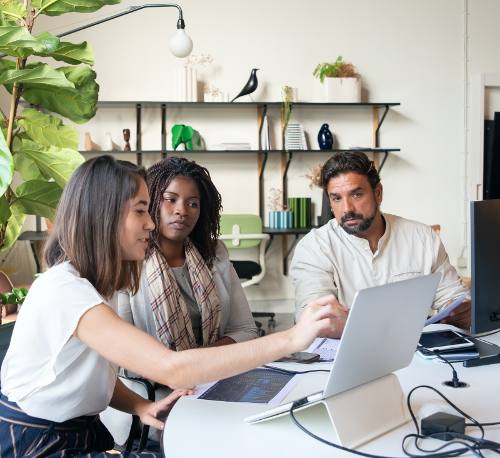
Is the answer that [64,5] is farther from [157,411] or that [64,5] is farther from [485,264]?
[485,264]

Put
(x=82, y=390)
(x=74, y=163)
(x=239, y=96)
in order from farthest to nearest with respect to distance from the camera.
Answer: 1. (x=239, y=96)
2. (x=74, y=163)
3. (x=82, y=390)

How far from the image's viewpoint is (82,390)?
1.10 meters

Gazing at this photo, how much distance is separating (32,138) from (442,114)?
12.5ft

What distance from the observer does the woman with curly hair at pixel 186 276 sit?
169 cm

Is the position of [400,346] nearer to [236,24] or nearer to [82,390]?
[82,390]

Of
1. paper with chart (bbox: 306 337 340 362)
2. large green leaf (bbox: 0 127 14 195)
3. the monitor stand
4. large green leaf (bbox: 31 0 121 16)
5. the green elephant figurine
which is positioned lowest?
paper with chart (bbox: 306 337 340 362)

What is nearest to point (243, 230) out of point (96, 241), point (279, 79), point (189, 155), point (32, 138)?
point (189, 155)

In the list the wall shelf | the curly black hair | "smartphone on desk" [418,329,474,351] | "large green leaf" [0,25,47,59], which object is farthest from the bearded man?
the wall shelf

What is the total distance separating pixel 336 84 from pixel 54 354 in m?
3.70

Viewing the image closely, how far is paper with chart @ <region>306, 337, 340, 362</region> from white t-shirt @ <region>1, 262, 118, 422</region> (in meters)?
0.58

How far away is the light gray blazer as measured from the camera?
1.71 m

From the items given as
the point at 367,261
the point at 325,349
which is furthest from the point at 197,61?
the point at 325,349

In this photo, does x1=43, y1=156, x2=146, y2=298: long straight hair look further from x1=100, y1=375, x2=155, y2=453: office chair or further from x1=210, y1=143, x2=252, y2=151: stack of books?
x1=210, y1=143, x2=252, y2=151: stack of books

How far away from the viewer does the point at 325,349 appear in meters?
1.45
